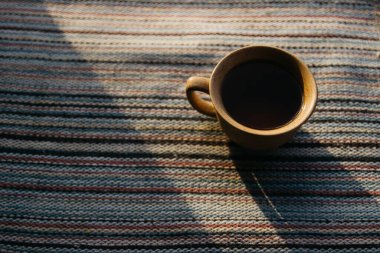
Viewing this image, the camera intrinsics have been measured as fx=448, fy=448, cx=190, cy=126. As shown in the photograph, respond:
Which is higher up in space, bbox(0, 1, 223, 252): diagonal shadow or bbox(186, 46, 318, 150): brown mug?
bbox(186, 46, 318, 150): brown mug

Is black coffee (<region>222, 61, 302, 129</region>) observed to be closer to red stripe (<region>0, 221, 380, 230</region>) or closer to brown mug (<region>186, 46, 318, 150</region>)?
brown mug (<region>186, 46, 318, 150</region>)

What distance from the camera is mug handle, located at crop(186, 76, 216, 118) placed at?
431mm

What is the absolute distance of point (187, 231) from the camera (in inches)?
17.9

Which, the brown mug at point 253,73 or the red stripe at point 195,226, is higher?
the brown mug at point 253,73

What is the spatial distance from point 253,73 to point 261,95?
26 mm

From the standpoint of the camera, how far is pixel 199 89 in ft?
1.42

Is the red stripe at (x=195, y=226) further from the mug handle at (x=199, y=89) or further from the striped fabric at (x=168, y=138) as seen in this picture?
→ the mug handle at (x=199, y=89)

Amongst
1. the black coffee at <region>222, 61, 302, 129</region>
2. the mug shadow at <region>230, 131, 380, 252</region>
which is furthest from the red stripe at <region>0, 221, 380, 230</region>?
the black coffee at <region>222, 61, 302, 129</region>

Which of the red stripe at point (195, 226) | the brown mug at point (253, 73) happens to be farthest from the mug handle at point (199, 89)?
the red stripe at point (195, 226)

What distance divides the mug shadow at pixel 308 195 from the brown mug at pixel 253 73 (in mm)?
A: 42

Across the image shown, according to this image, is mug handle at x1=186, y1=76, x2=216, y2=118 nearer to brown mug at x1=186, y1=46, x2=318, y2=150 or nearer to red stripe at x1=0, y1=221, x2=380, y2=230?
Answer: brown mug at x1=186, y1=46, x2=318, y2=150

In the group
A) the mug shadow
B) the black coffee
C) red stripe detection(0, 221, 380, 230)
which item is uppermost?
the black coffee

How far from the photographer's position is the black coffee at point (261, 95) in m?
0.44

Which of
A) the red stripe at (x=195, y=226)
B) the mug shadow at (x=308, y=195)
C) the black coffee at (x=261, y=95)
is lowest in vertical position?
the red stripe at (x=195, y=226)
